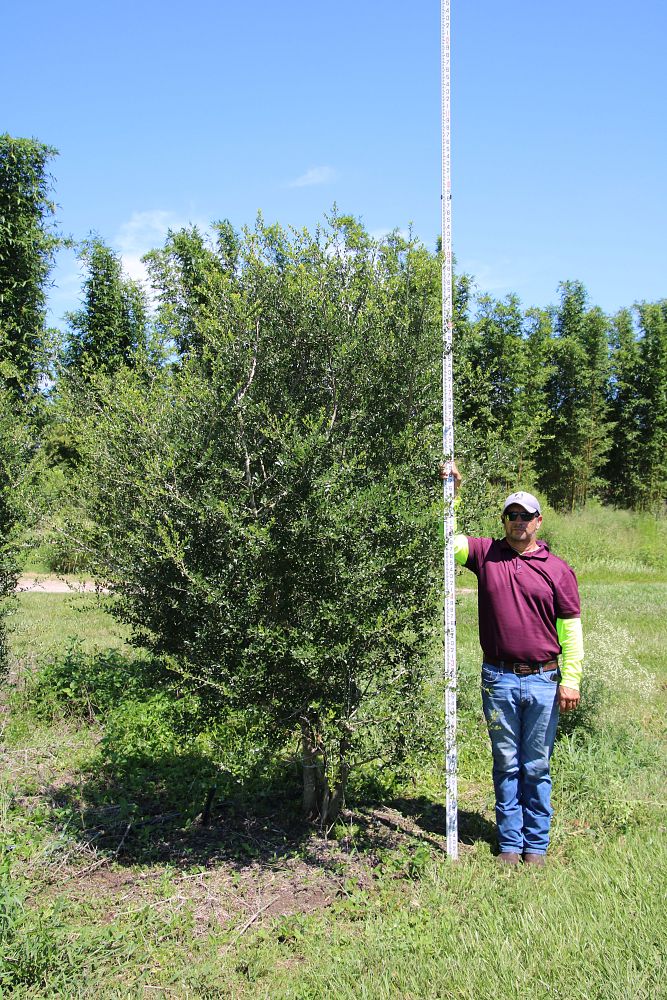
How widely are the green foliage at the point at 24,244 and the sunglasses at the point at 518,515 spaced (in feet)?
28.6

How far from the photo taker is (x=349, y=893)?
403cm

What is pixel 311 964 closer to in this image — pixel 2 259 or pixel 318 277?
pixel 318 277

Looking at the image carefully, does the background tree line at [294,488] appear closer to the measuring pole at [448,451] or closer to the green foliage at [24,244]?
the measuring pole at [448,451]

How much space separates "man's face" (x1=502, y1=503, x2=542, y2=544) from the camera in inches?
175

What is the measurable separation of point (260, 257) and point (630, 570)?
57.8 ft

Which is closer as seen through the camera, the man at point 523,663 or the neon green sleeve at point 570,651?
the man at point 523,663

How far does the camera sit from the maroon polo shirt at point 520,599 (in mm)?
4379

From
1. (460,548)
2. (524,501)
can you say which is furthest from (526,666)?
(524,501)

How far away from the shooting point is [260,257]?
4.27 metres

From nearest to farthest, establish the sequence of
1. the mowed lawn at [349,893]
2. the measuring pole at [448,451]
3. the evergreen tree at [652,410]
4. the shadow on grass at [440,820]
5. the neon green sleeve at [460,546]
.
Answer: the mowed lawn at [349,893] < the measuring pole at [448,451] < the neon green sleeve at [460,546] < the shadow on grass at [440,820] < the evergreen tree at [652,410]

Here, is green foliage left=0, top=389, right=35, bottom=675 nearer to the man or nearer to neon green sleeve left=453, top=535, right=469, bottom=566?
neon green sleeve left=453, top=535, right=469, bottom=566

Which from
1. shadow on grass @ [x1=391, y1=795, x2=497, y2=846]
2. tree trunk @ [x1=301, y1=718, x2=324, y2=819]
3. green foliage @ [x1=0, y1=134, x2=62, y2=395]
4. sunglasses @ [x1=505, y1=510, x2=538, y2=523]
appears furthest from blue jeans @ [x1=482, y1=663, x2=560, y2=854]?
green foliage @ [x1=0, y1=134, x2=62, y2=395]

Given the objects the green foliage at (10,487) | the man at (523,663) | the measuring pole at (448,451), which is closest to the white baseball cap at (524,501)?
the man at (523,663)

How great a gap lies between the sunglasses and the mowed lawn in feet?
3.68
